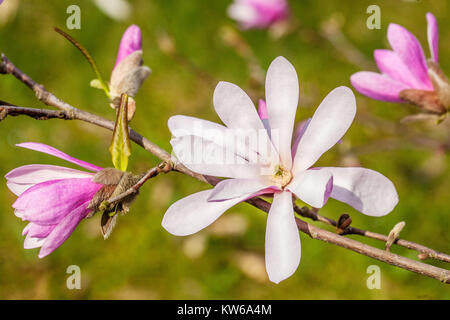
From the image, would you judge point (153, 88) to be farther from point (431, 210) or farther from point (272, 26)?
point (431, 210)

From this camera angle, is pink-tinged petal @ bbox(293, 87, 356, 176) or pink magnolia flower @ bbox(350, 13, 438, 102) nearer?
pink-tinged petal @ bbox(293, 87, 356, 176)

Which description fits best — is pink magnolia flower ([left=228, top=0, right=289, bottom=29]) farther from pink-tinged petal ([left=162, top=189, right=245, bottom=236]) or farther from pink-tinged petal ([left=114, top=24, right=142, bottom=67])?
pink-tinged petal ([left=162, top=189, right=245, bottom=236])

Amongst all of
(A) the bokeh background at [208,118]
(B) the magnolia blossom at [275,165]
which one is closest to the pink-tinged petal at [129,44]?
(B) the magnolia blossom at [275,165]

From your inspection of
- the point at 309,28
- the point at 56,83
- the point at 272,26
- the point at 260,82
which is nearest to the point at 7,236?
the point at 56,83

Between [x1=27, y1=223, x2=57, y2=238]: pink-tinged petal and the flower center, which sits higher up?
the flower center

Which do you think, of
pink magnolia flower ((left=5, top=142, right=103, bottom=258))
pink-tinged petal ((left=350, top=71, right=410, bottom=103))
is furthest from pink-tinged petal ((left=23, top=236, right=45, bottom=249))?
pink-tinged petal ((left=350, top=71, right=410, bottom=103))

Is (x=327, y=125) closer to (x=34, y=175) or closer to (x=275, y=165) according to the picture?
(x=275, y=165)
